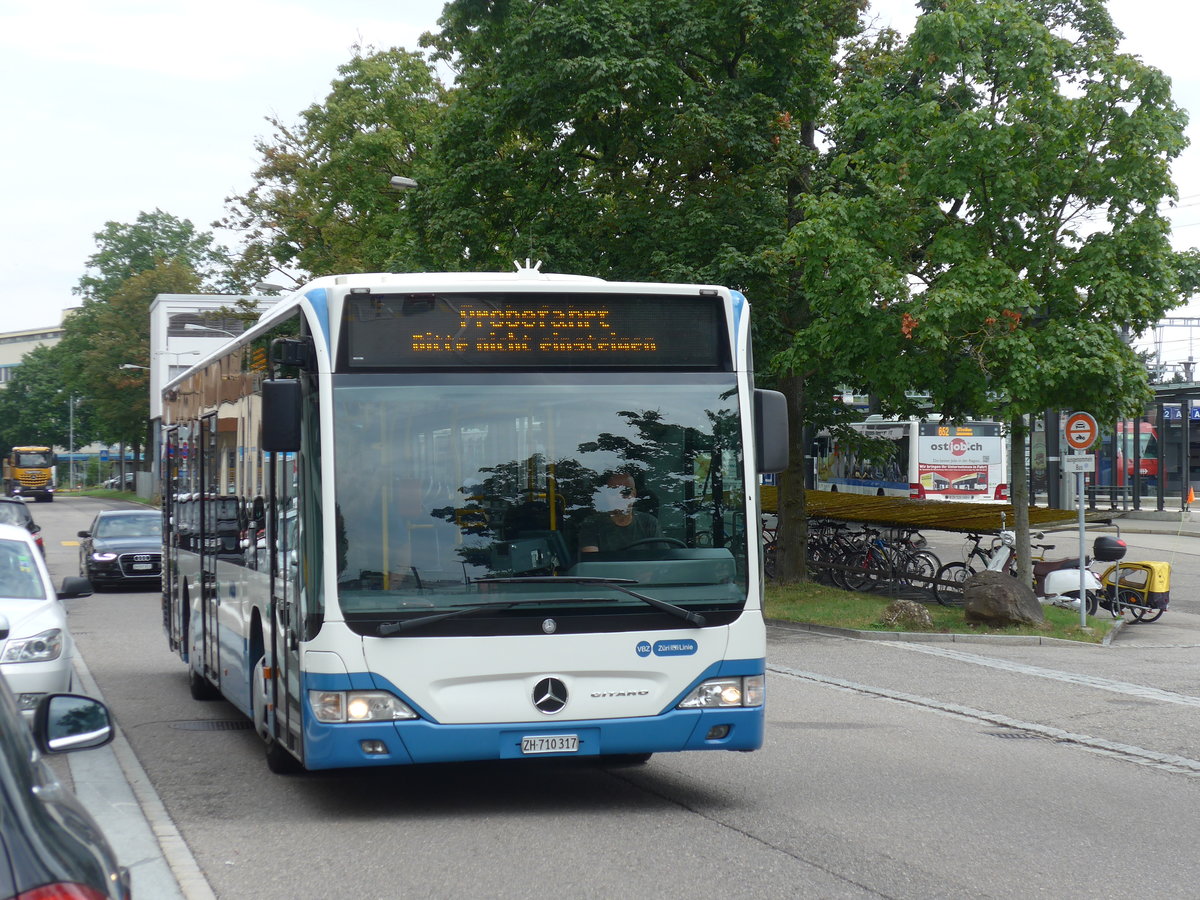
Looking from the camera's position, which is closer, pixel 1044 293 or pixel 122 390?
pixel 1044 293

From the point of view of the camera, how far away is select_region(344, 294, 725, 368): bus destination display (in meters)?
7.73

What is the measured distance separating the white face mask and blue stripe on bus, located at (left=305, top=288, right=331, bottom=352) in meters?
1.54

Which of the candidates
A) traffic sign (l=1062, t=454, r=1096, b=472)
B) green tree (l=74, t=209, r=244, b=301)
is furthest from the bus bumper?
green tree (l=74, t=209, r=244, b=301)

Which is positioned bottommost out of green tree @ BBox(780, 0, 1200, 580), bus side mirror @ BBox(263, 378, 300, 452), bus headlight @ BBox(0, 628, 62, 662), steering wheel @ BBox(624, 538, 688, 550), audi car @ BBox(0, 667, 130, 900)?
bus headlight @ BBox(0, 628, 62, 662)

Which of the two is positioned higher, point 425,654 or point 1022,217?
point 1022,217

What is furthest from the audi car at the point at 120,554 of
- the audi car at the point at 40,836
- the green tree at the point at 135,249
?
the green tree at the point at 135,249

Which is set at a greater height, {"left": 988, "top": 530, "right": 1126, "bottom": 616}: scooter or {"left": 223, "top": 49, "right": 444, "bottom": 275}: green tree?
{"left": 223, "top": 49, "right": 444, "bottom": 275}: green tree

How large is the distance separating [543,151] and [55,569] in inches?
627

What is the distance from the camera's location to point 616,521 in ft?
25.2

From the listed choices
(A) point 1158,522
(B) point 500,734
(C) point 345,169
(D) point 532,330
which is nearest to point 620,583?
(B) point 500,734

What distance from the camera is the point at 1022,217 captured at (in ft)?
65.7

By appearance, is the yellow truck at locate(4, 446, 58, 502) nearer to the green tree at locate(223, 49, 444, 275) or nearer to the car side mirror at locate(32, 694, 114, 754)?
the green tree at locate(223, 49, 444, 275)

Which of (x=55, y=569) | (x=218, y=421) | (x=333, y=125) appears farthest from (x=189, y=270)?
(x=218, y=421)

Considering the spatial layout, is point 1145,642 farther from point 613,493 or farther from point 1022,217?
point 613,493
